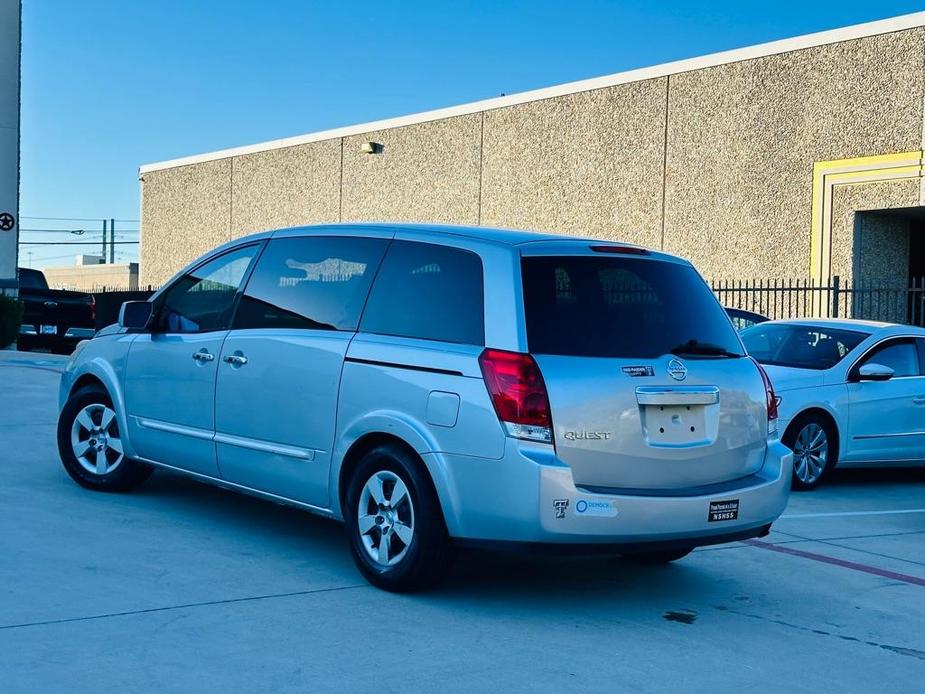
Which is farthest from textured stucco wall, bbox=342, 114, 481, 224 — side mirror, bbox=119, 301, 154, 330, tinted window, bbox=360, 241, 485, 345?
tinted window, bbox=360, 241, 485, 345

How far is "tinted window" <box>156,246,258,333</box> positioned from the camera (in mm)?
7324

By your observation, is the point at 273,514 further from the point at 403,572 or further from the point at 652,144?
the point at 652,144

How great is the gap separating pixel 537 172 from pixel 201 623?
2575cm

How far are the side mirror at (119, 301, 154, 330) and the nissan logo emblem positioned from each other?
3618 mm

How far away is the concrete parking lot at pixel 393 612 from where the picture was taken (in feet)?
15.3

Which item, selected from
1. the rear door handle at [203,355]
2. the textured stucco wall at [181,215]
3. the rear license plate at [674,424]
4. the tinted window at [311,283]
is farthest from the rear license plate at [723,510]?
the textured stucco wall at [181,215]

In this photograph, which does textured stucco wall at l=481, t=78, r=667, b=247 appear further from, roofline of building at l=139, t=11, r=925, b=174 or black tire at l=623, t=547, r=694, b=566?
black tire at l=623, t=547, r=694, b=566

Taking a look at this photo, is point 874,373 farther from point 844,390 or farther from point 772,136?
point 772,136

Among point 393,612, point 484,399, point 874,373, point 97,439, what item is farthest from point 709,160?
point 393,612

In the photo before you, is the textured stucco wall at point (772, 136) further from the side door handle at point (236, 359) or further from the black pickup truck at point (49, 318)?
the side door handle at point (236, 359)

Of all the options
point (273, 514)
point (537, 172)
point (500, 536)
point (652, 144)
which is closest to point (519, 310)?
point (500, 536)

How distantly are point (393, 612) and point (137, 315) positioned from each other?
318 centimetres

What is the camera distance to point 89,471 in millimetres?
8141

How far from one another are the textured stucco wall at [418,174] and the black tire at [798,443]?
21.7 m
